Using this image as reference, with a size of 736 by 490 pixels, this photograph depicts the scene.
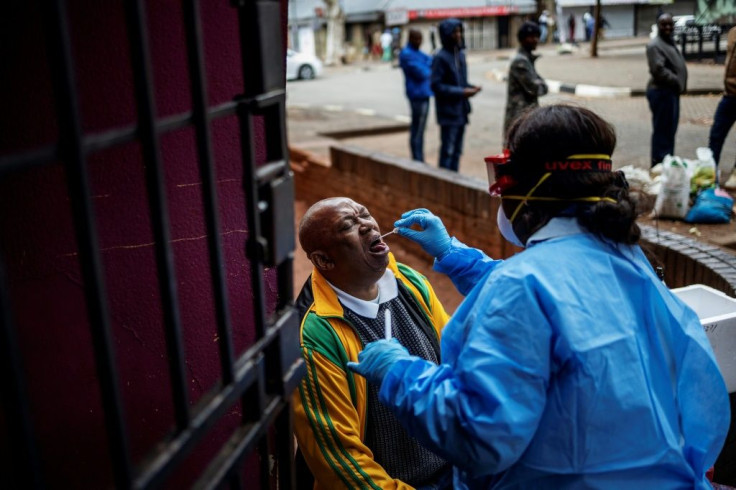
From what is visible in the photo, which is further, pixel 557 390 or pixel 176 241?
pixel 176 241

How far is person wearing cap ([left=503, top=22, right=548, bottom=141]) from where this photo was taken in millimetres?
7195

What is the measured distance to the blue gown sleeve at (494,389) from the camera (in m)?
1.42

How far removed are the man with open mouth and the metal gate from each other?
0.50 meters

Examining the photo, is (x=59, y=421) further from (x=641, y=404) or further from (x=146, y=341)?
(x=641, y=404)

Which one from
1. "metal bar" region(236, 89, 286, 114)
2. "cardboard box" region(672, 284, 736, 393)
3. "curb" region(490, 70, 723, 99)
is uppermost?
"metal bar" region(236, 89, 286, 114)

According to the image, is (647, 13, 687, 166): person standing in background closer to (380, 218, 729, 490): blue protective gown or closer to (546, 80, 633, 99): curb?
(380, 218, 729, 490): blue protective gown

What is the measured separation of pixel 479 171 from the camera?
8.91 metres

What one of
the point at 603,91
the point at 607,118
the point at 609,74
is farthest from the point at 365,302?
the point at 609,74

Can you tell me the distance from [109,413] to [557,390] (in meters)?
0.88

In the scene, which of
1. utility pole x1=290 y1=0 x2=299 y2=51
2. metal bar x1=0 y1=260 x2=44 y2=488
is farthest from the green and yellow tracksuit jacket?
utility pole x1=290 y1=0 x2=299 y2=51

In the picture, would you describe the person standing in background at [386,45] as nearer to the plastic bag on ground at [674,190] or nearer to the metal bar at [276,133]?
the plastic bag on ground at [674,190]

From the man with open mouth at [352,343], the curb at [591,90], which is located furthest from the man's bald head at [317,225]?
the curb at [591,90]

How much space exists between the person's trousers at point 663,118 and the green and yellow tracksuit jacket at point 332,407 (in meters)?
6.09

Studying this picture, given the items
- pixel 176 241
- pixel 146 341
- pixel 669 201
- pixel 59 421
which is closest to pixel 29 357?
pixel 59 421
